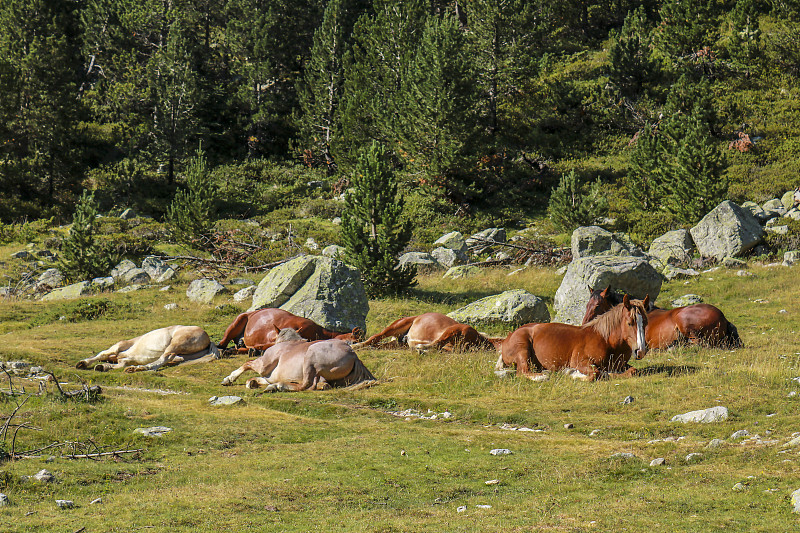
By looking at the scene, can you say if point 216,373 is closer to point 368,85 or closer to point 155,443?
point 155,443

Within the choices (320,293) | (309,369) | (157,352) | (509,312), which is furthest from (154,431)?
(509,312)

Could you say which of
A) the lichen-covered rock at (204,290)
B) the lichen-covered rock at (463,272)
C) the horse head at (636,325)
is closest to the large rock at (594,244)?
the lichen-covered rock at (463,272)

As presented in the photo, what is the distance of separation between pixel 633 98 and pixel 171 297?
49.2 meters

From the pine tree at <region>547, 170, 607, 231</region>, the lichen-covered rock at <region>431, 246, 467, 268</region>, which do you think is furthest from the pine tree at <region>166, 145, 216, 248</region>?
the pine tree at <region>547, 170, 607, 231</region>

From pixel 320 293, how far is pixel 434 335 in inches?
246

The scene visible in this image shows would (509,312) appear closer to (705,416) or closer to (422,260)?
(705,416)

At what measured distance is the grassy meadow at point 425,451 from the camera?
6840 millimetres

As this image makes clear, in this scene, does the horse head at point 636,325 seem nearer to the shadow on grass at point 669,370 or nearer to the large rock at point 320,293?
the shadow on grass at point 669,370

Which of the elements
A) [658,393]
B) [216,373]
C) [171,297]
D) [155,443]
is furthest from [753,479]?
[171,297]

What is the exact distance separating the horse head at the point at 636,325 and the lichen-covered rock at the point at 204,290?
66.3 feet

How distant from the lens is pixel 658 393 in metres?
12.8

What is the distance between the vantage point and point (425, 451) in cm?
994

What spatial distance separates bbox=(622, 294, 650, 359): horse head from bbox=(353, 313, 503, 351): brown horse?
14.2ft

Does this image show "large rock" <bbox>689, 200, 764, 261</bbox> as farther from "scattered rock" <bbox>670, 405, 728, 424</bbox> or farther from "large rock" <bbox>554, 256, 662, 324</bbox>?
"scattered rock" <bbox>670, 405, 728, 424</bbox>
